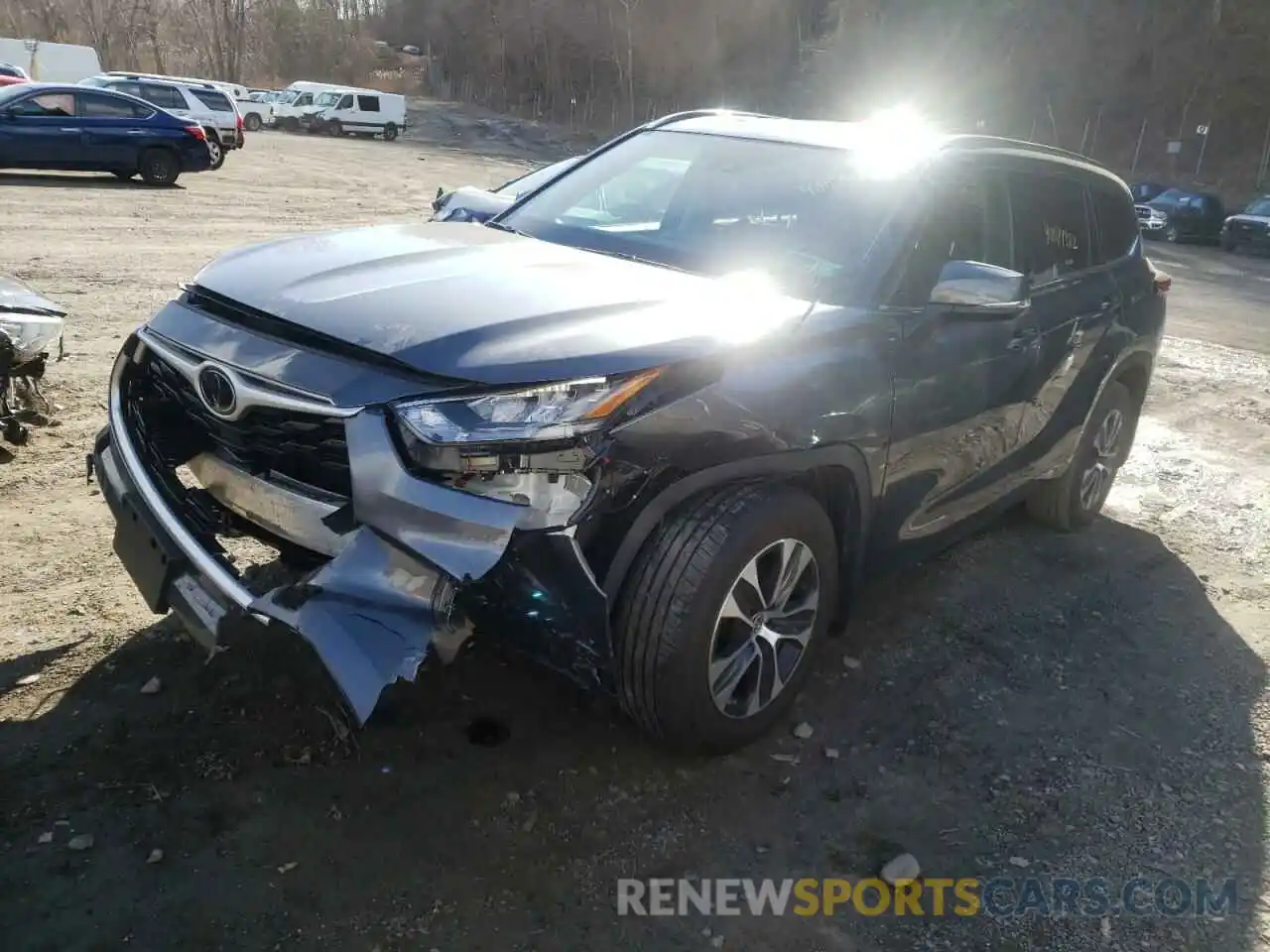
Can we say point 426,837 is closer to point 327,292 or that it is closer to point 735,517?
point 735,517

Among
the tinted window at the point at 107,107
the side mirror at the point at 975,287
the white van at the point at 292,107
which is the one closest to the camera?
the side mirror at the point at 975,287

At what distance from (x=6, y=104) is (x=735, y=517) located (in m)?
16.6

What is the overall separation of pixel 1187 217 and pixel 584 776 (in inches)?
1064

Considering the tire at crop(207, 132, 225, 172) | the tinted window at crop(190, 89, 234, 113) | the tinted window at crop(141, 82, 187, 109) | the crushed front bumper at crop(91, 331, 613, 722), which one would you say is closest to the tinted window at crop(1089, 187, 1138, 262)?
the crushed front bumper at crop(91, 331, 613, 722)

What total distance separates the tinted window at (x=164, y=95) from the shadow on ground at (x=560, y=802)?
22.8 metres

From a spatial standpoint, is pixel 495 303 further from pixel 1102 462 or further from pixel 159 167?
pixel 159 167

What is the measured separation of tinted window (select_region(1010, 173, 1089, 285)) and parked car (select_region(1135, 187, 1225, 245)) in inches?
924

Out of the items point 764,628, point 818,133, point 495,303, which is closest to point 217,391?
point 495,303

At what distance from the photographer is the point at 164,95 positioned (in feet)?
74.1

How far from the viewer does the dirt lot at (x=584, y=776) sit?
2395mm

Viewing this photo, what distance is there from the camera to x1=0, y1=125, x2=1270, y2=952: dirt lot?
7.86ft

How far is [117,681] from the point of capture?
310 centimetres

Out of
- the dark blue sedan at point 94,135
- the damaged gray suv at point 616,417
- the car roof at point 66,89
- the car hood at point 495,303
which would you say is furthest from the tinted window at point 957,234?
the car roof at point 66,89

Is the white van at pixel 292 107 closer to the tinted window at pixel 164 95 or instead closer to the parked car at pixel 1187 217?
the tinted window at pixel 164 95
